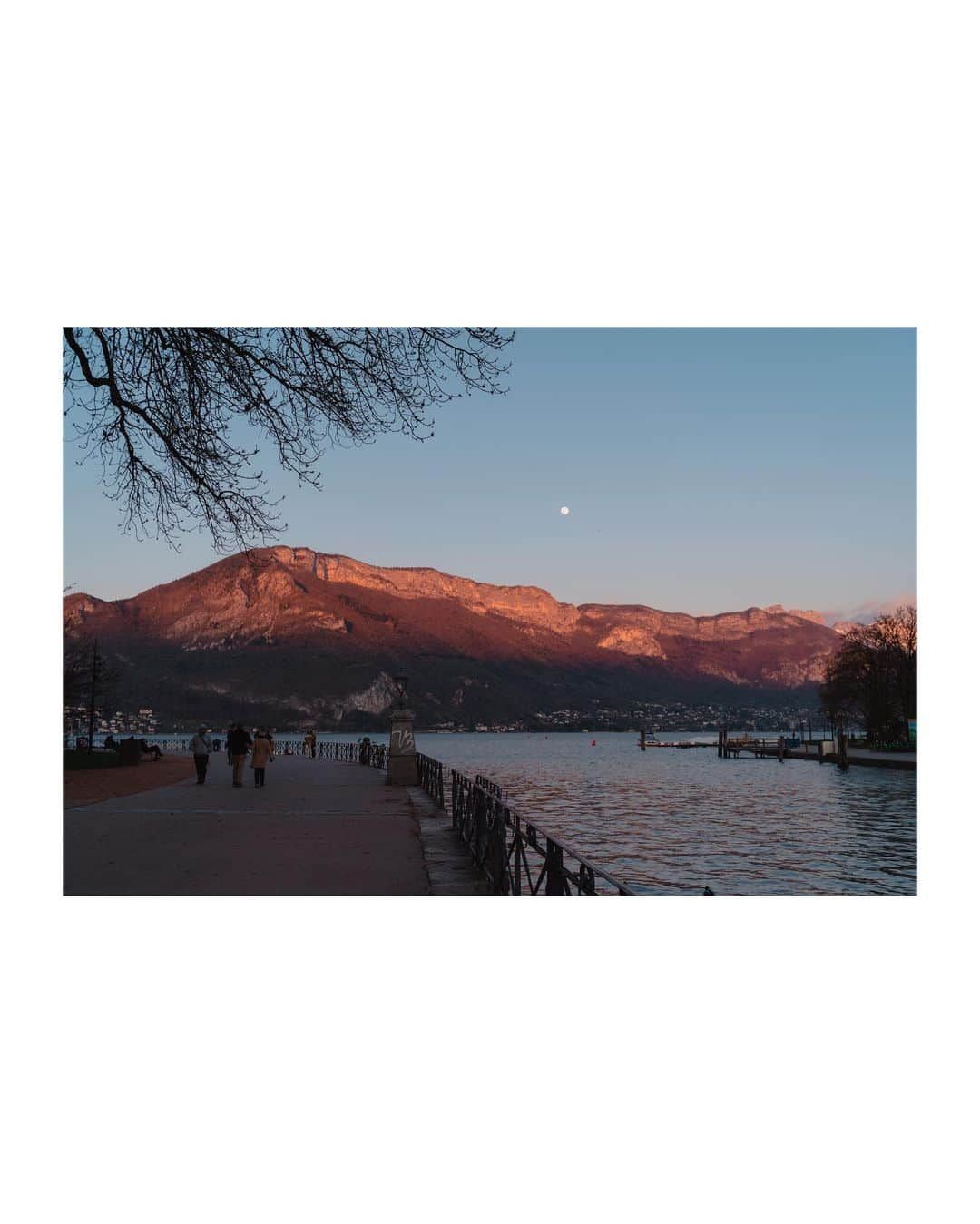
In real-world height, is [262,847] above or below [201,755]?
above

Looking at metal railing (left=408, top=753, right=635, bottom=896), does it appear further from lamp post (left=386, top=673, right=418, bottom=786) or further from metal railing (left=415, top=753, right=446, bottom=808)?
lamp post (left=386, top=673, right=418, bottom=786)

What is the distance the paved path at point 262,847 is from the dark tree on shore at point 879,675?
5681 cm

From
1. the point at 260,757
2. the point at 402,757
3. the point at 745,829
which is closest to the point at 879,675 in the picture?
the point at 745,829

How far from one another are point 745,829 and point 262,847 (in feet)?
77.6

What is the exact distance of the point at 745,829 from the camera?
33062mm

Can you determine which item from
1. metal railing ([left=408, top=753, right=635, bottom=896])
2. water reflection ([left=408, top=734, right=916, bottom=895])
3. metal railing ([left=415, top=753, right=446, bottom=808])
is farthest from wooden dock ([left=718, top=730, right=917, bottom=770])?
metal railing ([left=408, top=753, right=635, bottom=896])

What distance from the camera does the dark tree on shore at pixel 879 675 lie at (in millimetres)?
70438

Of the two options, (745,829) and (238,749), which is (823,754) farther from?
(238,749)

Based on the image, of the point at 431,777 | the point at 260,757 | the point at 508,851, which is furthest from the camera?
the point at 260,757

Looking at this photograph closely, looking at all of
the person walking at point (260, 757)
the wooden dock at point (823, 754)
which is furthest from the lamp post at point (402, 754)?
the wooden dock at point (823, 754)

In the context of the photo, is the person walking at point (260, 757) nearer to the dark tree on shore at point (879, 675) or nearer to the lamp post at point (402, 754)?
the lamp post at point (402, 754)

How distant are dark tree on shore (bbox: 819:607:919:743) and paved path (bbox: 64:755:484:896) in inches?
2236

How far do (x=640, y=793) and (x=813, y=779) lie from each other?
49.6 feet
